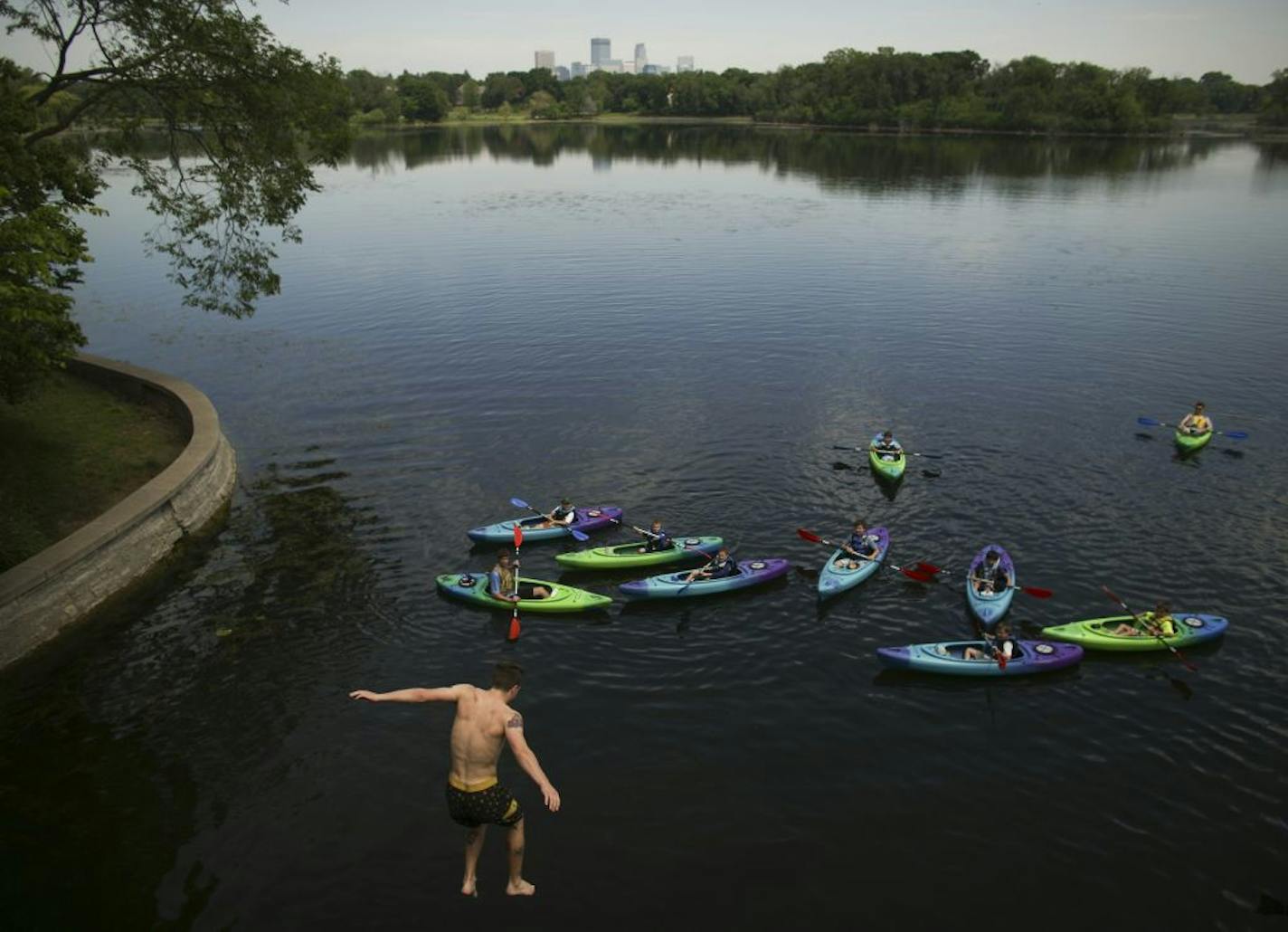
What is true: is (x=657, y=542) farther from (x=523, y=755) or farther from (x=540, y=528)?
(x=523, y=755)

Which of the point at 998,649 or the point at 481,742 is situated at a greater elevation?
the point at 481,742

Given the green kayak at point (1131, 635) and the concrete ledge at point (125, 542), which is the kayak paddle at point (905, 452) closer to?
the green kayak at point (1131, 635)

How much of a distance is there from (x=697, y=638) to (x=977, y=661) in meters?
6.73

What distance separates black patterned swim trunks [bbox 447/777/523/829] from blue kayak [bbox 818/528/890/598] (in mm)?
13341

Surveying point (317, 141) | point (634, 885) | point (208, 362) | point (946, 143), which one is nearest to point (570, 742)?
point (634, 885)

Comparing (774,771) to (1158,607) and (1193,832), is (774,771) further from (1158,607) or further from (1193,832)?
(1158,607)

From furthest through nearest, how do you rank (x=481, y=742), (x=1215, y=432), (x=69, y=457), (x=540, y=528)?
(x=1215, y=432) < (x=69, y=457) < (x=540, y=528) < (x=481, y=742)

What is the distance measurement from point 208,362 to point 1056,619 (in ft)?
129

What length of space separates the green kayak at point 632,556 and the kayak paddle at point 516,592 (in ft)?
4.29

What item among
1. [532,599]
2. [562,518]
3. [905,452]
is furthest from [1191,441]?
[532,599]

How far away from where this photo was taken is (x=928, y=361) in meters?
40.8

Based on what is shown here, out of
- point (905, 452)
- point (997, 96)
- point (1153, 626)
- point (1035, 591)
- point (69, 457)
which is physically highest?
point (997, 96)

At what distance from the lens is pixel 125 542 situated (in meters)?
22.2

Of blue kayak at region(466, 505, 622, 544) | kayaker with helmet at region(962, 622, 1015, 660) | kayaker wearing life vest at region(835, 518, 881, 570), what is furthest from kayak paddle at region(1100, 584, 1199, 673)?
blue kayak at region(466, 505, 622, 544)
